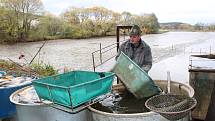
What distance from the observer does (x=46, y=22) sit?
76.9 feet

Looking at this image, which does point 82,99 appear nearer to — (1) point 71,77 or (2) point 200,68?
(1) point 71,77

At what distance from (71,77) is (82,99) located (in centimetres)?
91

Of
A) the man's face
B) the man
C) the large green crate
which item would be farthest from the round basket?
the man's face

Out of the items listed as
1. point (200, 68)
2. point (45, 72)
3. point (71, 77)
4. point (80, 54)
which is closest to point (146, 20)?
point (80, 54)

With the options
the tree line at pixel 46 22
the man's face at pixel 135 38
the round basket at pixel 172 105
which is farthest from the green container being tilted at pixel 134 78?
the tree line at pixel 46 22

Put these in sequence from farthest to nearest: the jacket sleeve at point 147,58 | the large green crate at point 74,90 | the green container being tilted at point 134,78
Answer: the jacket sleeve at point 147,58, the green container being tilted at point 134,78, the large green crate at point 74,90

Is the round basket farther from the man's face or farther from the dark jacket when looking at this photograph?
the man's face

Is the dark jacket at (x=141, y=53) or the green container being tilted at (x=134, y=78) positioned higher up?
the dark jacket at (x=141, y=53)

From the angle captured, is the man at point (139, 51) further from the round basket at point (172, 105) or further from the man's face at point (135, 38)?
the round basket at point (172, 105)

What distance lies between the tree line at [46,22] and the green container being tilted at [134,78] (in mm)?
17973

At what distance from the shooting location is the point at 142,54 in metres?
4.07

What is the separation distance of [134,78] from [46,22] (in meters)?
20.9

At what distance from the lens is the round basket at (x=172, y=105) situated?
3.05 m

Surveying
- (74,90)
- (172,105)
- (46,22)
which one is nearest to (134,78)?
(172,105)
